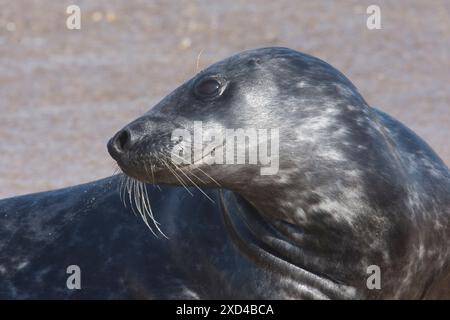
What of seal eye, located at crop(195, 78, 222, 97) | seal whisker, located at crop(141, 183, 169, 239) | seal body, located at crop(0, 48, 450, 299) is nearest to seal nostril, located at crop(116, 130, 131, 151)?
seal body, located at crop(0, 48, 450, 299)

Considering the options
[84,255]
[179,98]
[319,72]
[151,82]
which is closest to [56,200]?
[84,255]

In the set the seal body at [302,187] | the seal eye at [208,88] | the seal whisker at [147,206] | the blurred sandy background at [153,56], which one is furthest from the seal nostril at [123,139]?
the blurred sandy background at [153,56]

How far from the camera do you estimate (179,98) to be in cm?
552

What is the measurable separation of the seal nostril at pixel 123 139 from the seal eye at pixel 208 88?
0.34 m

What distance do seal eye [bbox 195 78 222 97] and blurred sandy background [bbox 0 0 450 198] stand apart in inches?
162

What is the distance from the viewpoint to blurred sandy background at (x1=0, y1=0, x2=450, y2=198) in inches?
408

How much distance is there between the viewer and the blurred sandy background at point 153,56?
10359 millimetres

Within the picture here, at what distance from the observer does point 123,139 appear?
5.44m

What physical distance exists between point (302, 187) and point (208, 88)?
58 centimetres

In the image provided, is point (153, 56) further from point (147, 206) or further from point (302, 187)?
point (302, 187)

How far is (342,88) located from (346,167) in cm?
37

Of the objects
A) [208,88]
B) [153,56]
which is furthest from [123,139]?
[153,56]

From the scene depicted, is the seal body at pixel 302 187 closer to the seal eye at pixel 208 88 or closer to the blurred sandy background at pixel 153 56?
the seal eye at pixel 208 88

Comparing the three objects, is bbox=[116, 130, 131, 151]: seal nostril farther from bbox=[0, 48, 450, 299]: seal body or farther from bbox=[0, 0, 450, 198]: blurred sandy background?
bbox=[0, 0, 450, 198]: blurred sandy background
